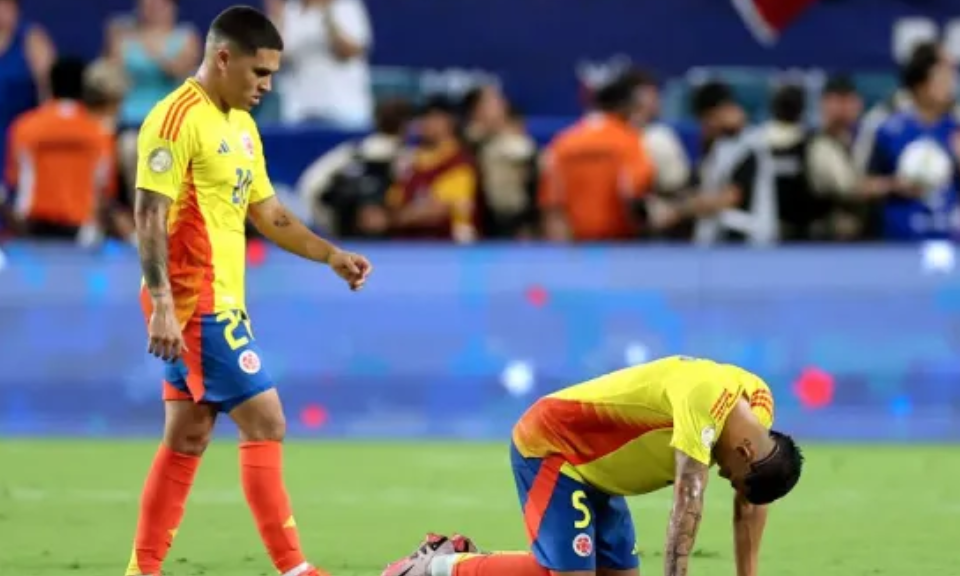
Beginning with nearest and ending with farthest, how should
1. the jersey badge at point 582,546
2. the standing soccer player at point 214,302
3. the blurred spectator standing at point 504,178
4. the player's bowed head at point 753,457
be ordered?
1. the player's bowed head at point 753,457
2. the jersey badge at point 582,546
3. the standing soccer player at point 214,302
4. the blurred spectator standing at point 504,178

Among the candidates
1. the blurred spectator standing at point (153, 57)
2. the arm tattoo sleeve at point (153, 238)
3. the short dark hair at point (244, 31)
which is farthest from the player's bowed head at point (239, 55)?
the blurred spectator standing at point (153, 57)

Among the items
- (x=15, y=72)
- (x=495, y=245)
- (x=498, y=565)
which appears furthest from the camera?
(x=15, y=72)

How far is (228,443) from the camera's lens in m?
14.9

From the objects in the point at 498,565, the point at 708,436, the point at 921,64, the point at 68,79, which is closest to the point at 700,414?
the point at 708,436

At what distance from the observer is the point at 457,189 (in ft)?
53.0

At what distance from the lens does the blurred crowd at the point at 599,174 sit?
15.7 metres

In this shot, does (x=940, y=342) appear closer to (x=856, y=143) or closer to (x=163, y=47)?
(x=856, y=143)

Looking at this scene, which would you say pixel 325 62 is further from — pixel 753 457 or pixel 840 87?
pixel 753 457

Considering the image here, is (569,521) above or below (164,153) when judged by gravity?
below

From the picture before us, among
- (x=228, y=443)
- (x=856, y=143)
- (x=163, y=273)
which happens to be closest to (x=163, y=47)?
(x=228, y=443)

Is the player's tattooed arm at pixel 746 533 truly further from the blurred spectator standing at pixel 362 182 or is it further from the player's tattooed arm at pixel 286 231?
the blurred spectator standing at pixel 362 182

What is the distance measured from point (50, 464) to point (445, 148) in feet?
12.7

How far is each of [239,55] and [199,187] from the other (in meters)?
0.50

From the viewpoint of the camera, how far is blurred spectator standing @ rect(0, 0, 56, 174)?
17297 millimetres
